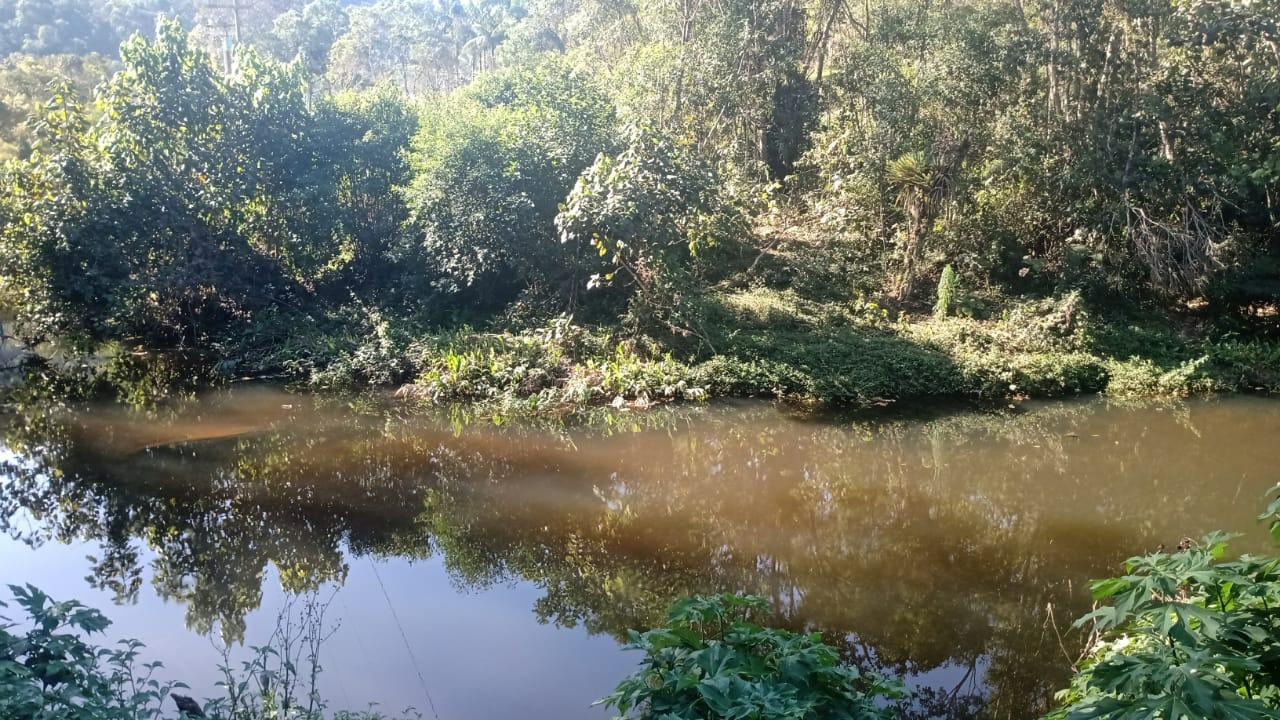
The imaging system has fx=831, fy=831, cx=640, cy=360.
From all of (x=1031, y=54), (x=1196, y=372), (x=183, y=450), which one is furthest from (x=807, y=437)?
(x=1031, y=54)

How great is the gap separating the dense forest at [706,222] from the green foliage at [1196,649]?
8.53 meters

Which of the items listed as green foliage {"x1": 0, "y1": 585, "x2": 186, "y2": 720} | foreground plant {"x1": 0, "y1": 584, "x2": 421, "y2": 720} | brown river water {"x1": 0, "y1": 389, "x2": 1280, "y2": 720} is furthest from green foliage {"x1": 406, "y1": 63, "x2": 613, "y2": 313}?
green foliage {"x1": 0, "y1": 585, "x2": 186, "y2": 720}

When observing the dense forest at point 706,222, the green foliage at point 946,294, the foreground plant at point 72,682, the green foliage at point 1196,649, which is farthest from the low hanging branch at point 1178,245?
the foreground plant at point 72,682

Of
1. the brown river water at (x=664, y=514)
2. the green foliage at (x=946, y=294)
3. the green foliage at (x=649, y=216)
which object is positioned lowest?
the brown river water at (x=664, y=514)

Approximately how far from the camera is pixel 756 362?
11.5 metres

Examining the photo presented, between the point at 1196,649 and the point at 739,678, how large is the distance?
129 cm

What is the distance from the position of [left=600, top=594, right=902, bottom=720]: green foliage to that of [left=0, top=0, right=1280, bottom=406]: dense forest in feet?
25.8

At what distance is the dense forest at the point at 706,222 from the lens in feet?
39.4

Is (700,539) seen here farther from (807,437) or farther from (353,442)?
(353,442)

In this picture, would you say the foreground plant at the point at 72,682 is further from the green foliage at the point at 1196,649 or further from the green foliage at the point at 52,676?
the green foliage at the point at 1196,649

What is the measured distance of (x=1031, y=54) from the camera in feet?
44.3

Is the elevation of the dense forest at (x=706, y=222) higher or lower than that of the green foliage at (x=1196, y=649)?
higher

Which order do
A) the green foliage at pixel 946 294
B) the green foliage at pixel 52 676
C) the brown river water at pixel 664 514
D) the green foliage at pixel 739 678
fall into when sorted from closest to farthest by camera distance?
the green foliage at pixel 52 676 < the green foliage at pixel 739 678 < the brown river water at pixel 664 514 < the green foliage at pixel 946 294

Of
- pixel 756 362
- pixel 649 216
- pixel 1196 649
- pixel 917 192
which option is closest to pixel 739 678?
pixel 1196 649
